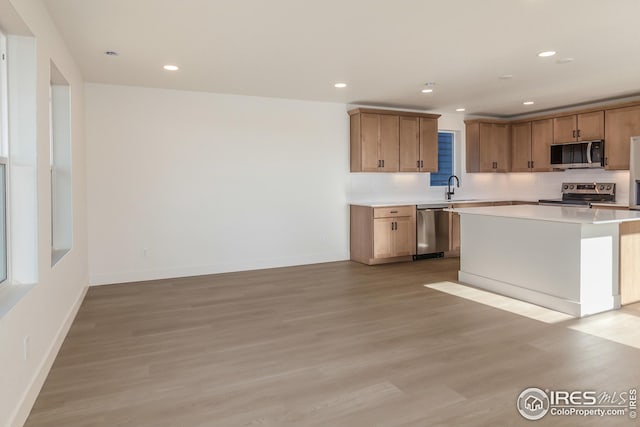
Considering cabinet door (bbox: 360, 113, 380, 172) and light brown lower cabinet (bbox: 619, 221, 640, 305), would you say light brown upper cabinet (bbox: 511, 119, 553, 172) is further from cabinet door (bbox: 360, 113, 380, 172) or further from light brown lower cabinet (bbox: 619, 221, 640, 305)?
light brown lower cabinet (bbox: 619, 221, 640, 305)

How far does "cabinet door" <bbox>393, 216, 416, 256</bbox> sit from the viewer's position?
21.0ft

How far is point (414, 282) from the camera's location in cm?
519

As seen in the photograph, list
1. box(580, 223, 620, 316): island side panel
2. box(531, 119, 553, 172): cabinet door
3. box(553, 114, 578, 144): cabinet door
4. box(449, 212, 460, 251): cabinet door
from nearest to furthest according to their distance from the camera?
box(580, 223, 620, 316): island side panel
box(553, 114, 578, 144): cabinet door
box(449, 212, 460, 251): cabinet door
box(531, 119, 553, 172): cabinet door

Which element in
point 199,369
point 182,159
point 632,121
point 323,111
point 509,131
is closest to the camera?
point 199,369

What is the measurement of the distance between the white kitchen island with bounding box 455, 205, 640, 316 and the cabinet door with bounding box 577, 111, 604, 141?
2.69 m

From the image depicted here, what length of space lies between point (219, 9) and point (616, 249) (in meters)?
4.10

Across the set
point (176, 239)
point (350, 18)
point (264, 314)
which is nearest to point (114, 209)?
point (176, 239)

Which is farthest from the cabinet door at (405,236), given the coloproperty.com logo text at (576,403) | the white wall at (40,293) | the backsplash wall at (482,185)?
the white wall at (40,293)

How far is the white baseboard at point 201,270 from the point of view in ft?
17.2

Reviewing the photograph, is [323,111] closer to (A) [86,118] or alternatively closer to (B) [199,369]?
A: (A) [86,118]

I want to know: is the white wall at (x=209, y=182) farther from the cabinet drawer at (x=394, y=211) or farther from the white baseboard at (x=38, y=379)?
the white baseboard at (x=38, y=379)

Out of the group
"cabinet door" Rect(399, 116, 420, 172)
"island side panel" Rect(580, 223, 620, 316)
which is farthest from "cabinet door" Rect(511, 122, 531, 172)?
"island side panel" Rect(580, 223, 620, 316)

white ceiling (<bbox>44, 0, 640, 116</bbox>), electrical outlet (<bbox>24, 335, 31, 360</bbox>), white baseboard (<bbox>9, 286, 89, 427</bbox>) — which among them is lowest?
white baseboard (<bbox>9, 286, 89, 427</bbox>)

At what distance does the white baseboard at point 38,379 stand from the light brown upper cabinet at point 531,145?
7221 mm
